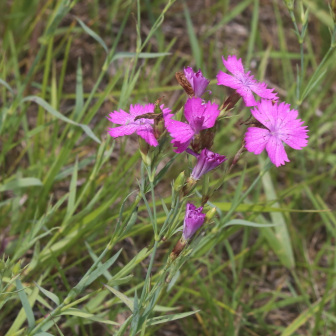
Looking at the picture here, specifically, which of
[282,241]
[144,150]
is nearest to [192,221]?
[144,150]

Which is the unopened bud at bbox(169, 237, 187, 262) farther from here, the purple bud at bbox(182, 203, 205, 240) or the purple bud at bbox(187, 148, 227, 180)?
the purple bud at bbox(187, 148, 227, 180)

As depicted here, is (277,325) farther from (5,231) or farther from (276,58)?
(276,58)

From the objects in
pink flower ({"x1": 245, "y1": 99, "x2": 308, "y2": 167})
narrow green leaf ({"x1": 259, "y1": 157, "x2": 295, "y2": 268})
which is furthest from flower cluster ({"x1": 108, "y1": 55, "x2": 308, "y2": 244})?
narrow green leaf ({"x1": 259, "y1": 157, "x2": 295, "y2": 268})

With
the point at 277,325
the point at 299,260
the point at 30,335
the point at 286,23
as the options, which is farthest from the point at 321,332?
the point at 286,23

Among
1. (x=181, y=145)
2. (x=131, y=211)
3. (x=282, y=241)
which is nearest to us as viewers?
(x=181, y=145)

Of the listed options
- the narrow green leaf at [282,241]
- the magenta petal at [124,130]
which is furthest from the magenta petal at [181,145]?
the narrow green leaf at [282,241]

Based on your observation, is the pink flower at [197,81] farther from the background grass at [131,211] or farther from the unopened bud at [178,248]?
the unopened bud at [178,248]

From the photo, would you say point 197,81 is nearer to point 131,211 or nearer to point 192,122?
point 192,122

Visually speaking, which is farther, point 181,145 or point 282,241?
point 282,241
